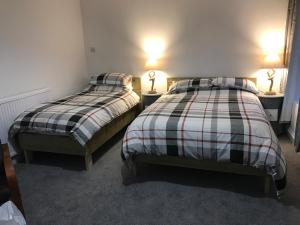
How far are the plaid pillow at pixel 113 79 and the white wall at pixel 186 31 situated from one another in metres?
0.27

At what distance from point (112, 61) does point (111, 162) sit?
2065mm

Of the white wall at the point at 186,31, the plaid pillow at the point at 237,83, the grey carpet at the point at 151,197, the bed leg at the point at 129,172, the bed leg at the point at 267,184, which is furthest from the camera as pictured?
the white wall at the point at 186,31

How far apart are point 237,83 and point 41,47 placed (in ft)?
8.91

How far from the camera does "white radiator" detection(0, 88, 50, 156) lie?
2888mm

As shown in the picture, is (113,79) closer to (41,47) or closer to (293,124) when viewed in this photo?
(41,47)

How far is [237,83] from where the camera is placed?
3.51m

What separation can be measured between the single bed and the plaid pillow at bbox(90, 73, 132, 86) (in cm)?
142

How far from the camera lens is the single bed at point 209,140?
2.06 m

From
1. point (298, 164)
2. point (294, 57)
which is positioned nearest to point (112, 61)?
point (294, 57)

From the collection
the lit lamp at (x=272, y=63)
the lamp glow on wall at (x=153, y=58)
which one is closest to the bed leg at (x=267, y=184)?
the lit lamp at (x=272, y=63)

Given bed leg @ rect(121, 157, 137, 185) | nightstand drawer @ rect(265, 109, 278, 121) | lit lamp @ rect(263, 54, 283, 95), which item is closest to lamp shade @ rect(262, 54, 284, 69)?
lit lamp @ rect(263, 54, 283, 95)

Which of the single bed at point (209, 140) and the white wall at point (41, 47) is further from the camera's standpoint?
the white wall at point (41, 47)

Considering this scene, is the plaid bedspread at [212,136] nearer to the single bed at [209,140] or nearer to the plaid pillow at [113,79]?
the single bed at [209,140]

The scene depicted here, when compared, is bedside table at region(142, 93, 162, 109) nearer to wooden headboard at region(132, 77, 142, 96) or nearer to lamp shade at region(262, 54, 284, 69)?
wooden headboard at region(132, 77, 142, 96)
